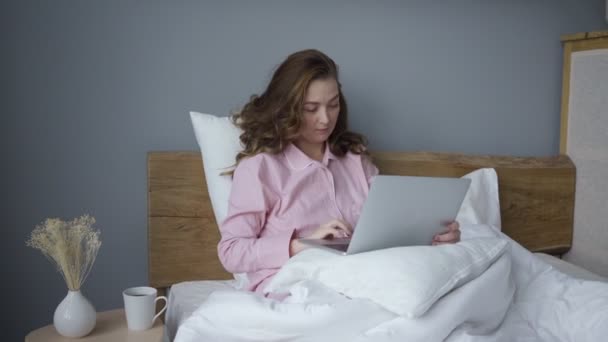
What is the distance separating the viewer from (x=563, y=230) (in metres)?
2.19

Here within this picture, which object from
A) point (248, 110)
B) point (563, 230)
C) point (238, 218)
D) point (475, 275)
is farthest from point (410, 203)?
point (563, 230)

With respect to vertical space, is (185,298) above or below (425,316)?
below

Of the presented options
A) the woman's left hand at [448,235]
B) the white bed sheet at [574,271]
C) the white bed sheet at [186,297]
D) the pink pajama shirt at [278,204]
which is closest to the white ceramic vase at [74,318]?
the white bed sheet at [186,297]

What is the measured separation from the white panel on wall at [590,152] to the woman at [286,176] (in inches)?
37.4

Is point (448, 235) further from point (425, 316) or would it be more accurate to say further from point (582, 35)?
point (582, 35)

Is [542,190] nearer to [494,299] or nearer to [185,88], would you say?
[494,299]

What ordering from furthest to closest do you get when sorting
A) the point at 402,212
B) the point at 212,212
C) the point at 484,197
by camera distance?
the point at 484,197
the point at 212,212
the point at 402,212

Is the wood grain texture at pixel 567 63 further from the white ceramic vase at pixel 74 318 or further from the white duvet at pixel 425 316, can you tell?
the white ceramic vase at pixel 74 318

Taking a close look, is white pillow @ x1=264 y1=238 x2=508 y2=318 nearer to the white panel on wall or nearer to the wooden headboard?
the wooden headboard

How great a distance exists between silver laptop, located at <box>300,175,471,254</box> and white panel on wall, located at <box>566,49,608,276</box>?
106 cm

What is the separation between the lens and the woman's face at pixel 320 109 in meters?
1.56

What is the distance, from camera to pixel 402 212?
46.4 inches

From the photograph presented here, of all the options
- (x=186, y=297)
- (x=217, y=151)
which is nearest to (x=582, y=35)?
(x=217, y=151)

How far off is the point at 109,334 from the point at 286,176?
22.8 inches
